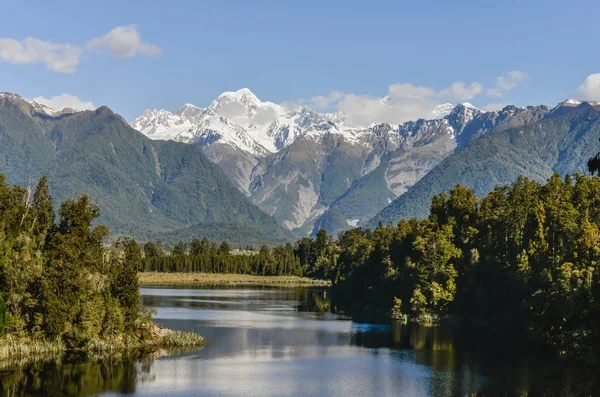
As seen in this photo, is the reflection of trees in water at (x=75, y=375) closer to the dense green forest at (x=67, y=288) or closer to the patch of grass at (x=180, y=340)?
the dense green forest at (x=67, y=288)

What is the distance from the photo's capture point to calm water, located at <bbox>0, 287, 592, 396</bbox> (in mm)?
81688

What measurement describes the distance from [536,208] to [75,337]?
78.2 meters

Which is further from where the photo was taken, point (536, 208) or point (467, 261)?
point (467, 261)

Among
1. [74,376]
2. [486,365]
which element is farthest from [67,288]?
[486,365]

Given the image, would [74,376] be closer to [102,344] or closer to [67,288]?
[102,344]

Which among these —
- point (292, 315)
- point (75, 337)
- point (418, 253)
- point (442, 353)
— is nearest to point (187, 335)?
point (75, 337)

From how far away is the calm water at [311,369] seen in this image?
81688 mm

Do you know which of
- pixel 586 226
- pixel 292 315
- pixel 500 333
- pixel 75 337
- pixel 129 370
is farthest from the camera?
pixel 292 315

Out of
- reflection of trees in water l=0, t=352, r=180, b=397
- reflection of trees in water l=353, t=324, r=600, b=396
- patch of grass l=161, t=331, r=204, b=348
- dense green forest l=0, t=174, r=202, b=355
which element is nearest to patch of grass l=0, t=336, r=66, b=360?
dense green forest l=0, t=174, r=202, b=355

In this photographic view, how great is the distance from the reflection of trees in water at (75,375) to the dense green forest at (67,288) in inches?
201

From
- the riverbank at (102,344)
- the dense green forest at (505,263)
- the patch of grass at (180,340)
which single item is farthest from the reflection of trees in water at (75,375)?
the dense green forest at (505,263)

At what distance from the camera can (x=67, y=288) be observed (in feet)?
321

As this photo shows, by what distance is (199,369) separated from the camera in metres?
91.1

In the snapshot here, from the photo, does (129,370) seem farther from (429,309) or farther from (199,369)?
(429,309)
